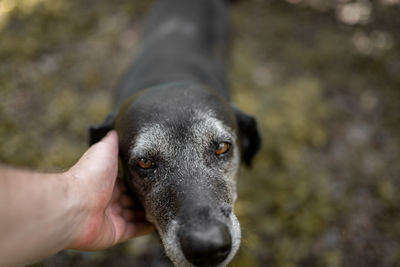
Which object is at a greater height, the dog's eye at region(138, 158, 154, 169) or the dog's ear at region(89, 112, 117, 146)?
the dog's eye at region(138, 158, 154, 169)

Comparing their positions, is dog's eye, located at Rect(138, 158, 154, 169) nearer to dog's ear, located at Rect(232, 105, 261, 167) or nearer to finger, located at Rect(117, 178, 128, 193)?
finger, located at Rect(117, 178, 128, 193)

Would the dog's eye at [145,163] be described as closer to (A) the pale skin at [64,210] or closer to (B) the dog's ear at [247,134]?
(A) the pale skin at [64,210]

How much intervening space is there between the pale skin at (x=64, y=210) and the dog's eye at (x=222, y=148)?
95cm

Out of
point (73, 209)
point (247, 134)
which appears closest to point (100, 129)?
point (73, 209)

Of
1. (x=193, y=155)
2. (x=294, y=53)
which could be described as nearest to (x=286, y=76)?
(x=294, y=53)

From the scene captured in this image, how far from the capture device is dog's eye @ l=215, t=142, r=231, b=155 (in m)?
2.64

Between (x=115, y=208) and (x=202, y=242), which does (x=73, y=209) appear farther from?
(x=202, y=242)

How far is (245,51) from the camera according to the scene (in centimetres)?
643

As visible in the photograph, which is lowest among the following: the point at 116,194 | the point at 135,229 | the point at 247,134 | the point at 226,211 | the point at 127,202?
the point at 135,229

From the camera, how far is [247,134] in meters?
3.45

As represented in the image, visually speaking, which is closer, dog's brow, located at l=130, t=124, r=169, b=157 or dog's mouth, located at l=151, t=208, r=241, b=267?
dog's mouth, located at l=151, t=208, r=241, b=267

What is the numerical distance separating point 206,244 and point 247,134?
177 centimetres

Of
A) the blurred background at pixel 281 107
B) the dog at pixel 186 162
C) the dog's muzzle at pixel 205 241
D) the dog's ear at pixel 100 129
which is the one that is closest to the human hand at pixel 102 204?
the dog at pixel 186 162

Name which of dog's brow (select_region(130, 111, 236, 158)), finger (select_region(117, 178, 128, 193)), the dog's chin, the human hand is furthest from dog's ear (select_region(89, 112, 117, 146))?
the dog's chin
